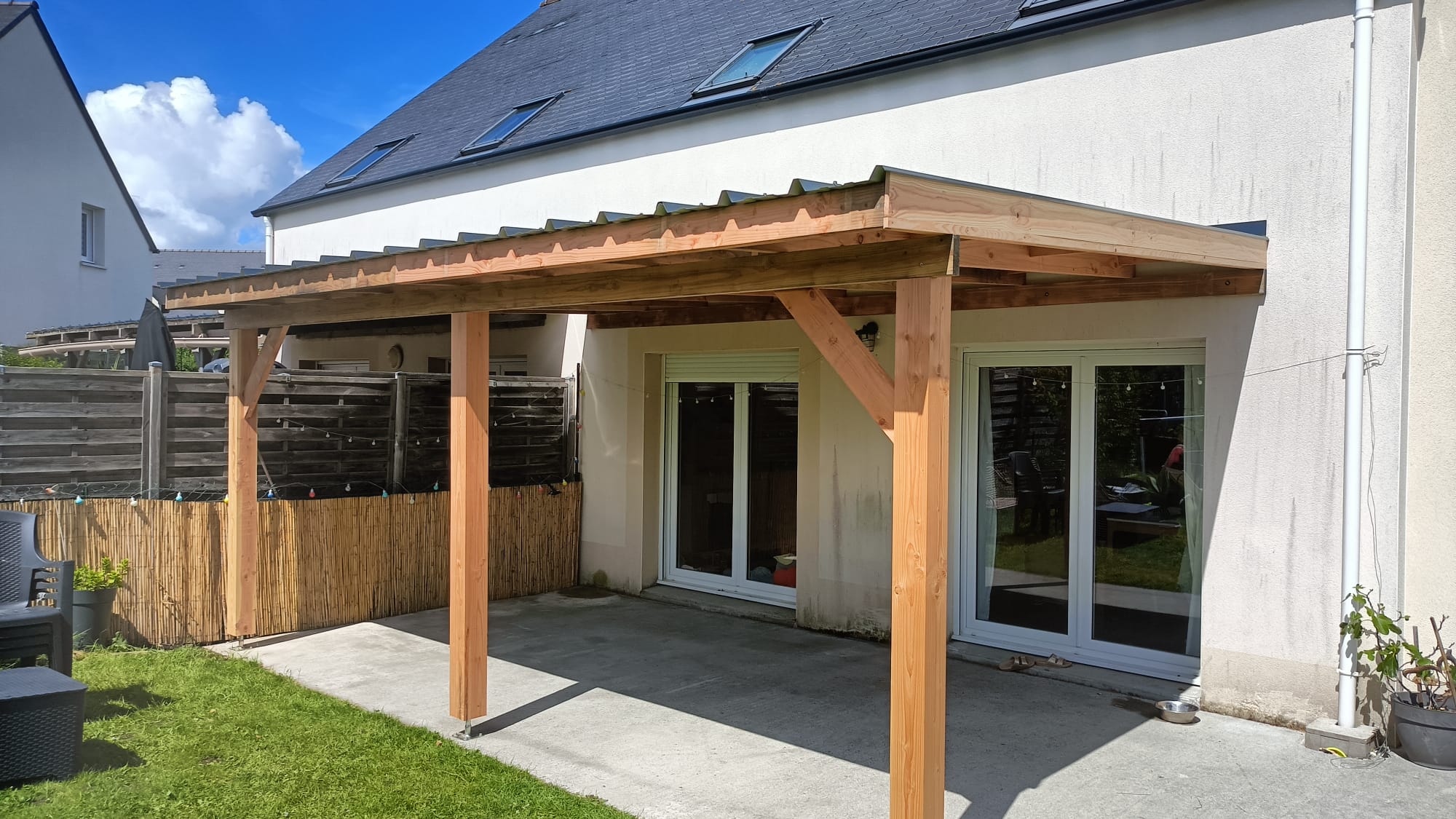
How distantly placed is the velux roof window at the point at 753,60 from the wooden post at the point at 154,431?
535cm

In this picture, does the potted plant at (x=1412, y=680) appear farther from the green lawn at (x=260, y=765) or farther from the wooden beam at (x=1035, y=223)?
the green lawn at (x=260, y=765)

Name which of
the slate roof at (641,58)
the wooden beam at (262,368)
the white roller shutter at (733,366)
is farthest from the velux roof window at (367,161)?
the wooden beam at (262,368)

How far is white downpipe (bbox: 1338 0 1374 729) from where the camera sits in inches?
213

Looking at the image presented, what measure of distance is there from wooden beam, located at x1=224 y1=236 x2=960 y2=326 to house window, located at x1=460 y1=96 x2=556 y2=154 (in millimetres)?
4780

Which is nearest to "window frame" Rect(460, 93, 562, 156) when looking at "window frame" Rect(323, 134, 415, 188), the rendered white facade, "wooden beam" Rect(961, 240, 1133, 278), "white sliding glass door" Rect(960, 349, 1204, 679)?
"window frame" Rect(323, 134, 415, 188)

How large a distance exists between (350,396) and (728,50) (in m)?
5.29

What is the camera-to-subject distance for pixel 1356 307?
5418 mm

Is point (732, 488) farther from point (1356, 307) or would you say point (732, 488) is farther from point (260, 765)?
point (1356, 307)

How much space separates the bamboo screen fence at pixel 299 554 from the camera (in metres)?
7.27

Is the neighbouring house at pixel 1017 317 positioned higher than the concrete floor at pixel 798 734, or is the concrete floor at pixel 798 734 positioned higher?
the neighbouring house at pixel 1017 317

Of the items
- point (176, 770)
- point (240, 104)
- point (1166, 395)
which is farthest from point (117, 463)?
point (240, 104)

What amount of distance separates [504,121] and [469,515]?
7.82 meters

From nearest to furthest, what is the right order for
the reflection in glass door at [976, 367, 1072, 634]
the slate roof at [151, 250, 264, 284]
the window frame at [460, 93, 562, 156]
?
1. the reflection in glass door at [976, 367, 1072, 634]
2. the window frame at [460, 93, 562, 156]
3. the slate roof at [151, 250, 264, 284]

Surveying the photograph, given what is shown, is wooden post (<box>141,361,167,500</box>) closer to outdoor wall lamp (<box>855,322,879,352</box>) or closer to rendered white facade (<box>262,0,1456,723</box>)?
rendered white facade (<box>262,0,1456,723</box>)
